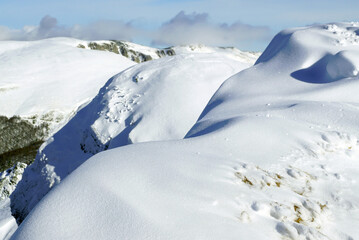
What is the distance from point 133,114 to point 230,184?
26.4ft

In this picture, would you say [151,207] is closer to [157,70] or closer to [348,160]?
[348,160]

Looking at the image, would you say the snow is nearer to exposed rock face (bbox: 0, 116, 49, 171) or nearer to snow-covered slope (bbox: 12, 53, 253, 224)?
exposed rock face (bbox: 0, 116, 49, 171)

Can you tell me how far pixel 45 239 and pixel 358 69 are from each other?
703 cm

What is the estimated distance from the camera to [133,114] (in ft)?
39.2

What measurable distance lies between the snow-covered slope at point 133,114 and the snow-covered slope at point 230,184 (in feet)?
14.1

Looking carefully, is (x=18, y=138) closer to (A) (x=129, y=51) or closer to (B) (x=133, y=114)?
(B) (x=133, y=114)

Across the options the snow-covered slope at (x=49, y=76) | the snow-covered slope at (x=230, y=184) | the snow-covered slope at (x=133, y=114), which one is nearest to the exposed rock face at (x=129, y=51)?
the snow-covered slope at (x=49, y=76)

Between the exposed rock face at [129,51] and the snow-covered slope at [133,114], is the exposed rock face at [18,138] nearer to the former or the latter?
the snow-covered slope at [133,114]

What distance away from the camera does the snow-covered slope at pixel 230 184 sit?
3.38m

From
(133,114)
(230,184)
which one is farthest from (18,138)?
(230,184)

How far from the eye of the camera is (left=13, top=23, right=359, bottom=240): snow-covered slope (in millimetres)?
3379

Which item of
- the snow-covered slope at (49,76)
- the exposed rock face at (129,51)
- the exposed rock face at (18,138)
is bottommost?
the exposed rock face at (129,51)

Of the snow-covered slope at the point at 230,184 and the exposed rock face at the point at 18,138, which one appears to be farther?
the exposed rock face at the point at 18,138

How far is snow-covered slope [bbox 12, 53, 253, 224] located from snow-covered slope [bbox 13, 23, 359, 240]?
14.1 ft
